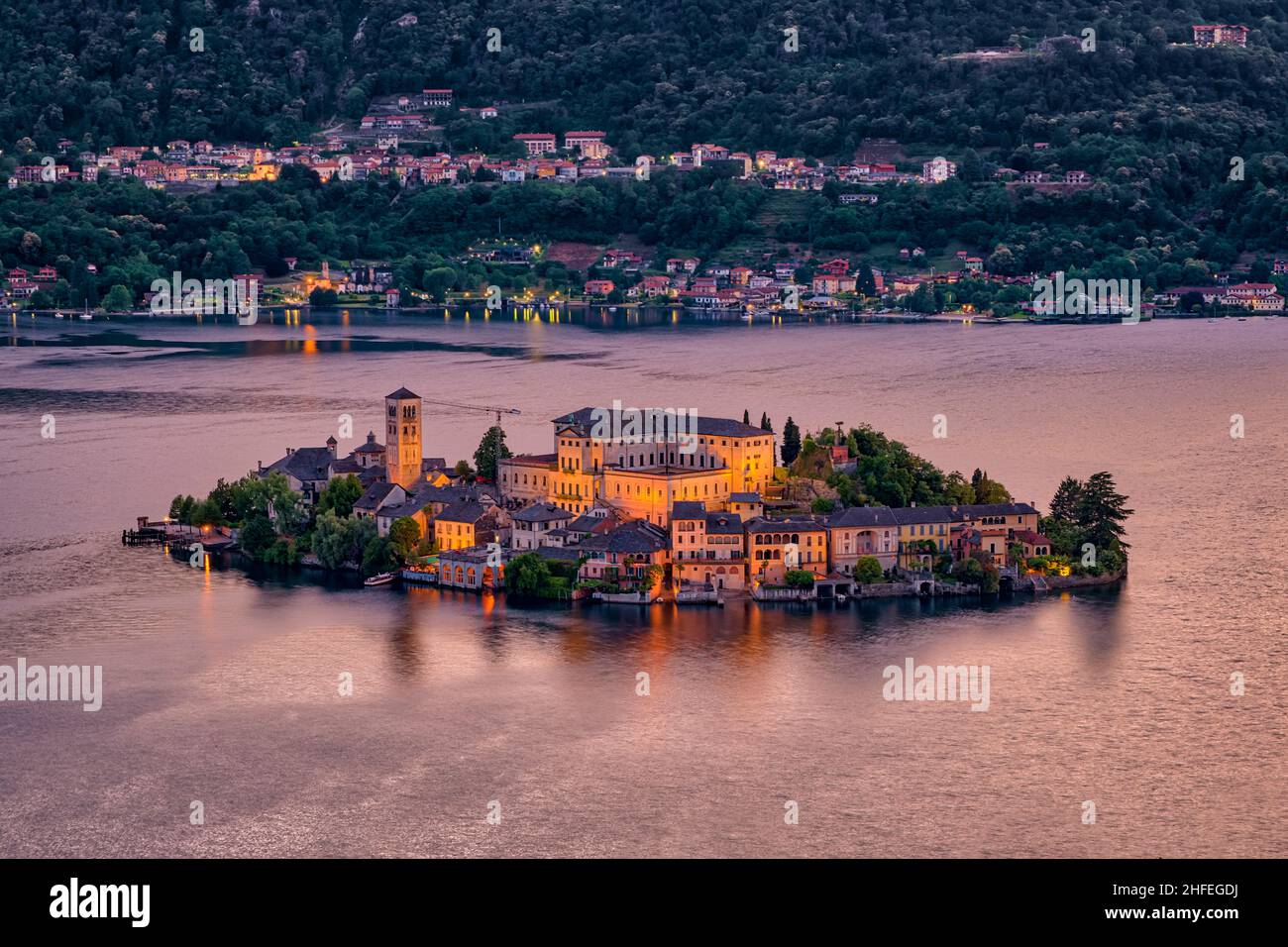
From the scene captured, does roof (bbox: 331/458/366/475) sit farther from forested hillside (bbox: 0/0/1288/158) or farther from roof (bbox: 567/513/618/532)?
forested hillside (bbox: 0/0/1288/158)

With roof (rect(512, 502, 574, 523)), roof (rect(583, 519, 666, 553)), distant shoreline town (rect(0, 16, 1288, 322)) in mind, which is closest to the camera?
roof (rect(583, 519, 666, 553))

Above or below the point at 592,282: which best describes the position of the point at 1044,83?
above

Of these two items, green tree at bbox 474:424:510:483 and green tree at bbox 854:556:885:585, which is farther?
green tree at bbox 474:424:510:483

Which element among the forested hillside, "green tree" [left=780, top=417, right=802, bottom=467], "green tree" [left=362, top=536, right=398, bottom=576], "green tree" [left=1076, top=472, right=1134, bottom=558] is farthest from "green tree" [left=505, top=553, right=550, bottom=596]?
the forested hillside

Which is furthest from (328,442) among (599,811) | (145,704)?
(599,811)

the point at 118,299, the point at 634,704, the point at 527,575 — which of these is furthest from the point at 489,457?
the point at 118,299

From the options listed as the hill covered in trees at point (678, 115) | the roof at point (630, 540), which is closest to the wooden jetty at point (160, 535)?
the roof at point (630, 540)

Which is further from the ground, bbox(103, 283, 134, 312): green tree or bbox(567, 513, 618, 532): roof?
bbox(103, 283, 134, 312): green tree
